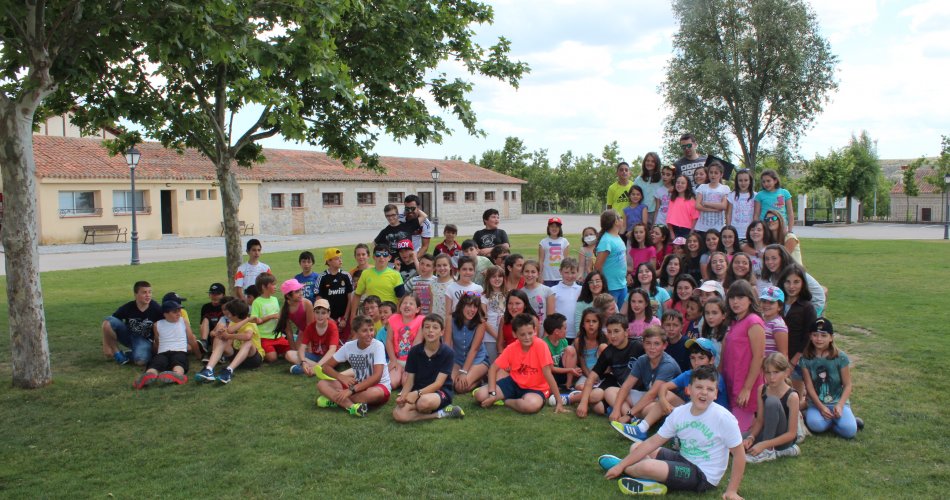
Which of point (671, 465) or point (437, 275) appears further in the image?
point (437, 275)

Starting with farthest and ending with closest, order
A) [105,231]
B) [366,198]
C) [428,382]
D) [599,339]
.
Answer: [366,198]
[105,231]
[599,339]
[428,382]

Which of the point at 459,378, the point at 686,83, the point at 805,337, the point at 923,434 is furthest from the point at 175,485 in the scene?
the point at 686,83

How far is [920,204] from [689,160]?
61.0 m

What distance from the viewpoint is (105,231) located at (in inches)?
1273

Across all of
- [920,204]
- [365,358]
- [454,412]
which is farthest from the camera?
[920,204]

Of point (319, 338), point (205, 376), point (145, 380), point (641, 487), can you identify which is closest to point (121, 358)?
point (145, 380)

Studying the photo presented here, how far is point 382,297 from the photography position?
860 cm

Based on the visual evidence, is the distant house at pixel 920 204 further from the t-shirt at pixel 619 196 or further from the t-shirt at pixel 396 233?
the t-shirt at pixel 396 233

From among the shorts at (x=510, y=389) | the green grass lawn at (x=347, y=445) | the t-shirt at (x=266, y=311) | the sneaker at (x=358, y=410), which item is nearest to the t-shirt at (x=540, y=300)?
the shorts at (x=510, y=389)

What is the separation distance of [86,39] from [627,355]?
6.92m

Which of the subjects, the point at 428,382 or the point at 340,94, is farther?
the point at 340,94

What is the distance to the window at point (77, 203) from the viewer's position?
31.1 meters

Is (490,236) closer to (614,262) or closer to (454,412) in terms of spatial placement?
(614,262)

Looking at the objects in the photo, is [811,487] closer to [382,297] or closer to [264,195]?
[382,297]
